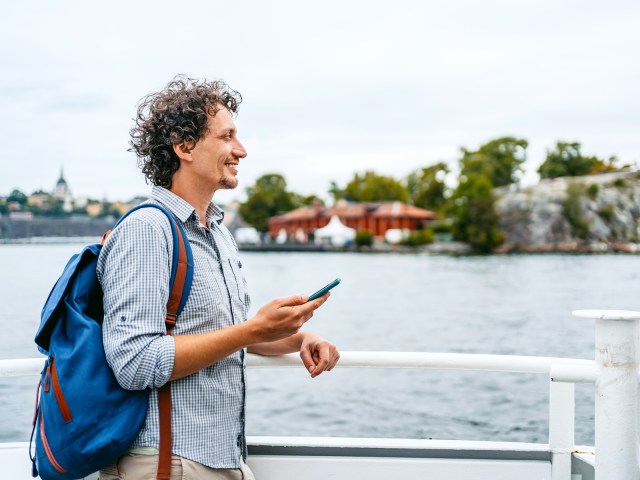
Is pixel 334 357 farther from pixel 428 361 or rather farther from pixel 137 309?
pixel 137 309

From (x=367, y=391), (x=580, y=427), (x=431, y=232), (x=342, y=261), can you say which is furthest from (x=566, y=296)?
(x=431, y=232)

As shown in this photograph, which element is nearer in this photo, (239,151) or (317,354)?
(239,151)

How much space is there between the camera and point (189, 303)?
4.12 ft

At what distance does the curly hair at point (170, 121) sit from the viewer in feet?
4.36

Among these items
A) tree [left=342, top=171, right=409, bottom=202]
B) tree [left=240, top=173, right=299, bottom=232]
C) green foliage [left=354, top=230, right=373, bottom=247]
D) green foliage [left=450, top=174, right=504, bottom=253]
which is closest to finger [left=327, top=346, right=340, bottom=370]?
green foliage [left=450, top=174, right=504, bottom=253]

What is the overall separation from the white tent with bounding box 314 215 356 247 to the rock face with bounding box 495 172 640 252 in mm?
18519

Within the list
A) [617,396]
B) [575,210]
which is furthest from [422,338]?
[575,210]

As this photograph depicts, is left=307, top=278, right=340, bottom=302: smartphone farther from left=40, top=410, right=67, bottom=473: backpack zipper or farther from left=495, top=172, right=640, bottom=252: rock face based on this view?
left=495, top=172, right=640, bottom=252: rock face

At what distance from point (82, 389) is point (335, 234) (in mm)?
86001

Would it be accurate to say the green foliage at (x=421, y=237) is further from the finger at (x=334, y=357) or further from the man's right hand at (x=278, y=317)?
the man's right hand at (x=278, y=317)

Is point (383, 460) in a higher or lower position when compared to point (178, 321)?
lower

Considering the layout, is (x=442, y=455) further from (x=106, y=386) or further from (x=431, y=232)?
(x=431, y=232)

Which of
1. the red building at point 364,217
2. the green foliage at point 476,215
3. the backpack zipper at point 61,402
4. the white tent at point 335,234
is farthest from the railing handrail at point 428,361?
the white tent at point 335,234

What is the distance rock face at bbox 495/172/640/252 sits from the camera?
2857 inches
